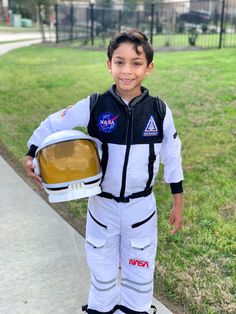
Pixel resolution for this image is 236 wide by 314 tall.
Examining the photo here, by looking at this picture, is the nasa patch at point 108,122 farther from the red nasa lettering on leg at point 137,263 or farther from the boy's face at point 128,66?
the red nasa lettering on leg at point 137,263

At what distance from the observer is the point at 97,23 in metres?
24.3

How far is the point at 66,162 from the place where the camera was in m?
2.26

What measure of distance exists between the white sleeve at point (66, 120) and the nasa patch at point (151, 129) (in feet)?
1.00

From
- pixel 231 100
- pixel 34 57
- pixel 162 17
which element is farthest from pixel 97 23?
pixel 231 100

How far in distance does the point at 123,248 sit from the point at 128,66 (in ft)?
3.12

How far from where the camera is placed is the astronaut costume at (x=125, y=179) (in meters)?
2.36

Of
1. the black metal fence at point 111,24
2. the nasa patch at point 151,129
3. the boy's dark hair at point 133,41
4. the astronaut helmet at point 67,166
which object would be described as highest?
the boy's dark hair at point 133,41

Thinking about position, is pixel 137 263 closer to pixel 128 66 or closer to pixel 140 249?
pixel 140 249

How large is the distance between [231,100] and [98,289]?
19.5 ft

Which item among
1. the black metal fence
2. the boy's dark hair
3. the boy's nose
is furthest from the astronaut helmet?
the black metal fence

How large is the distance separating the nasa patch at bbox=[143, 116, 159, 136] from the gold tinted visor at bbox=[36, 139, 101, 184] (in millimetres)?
299

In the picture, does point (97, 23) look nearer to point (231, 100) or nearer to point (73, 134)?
point (231, 100)

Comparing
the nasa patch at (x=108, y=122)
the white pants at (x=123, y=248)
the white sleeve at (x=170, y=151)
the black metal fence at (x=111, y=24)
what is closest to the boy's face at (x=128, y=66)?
the nasa patch at (x=108, y=122)

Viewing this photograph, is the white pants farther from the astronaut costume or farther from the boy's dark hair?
the boy's dark hair
